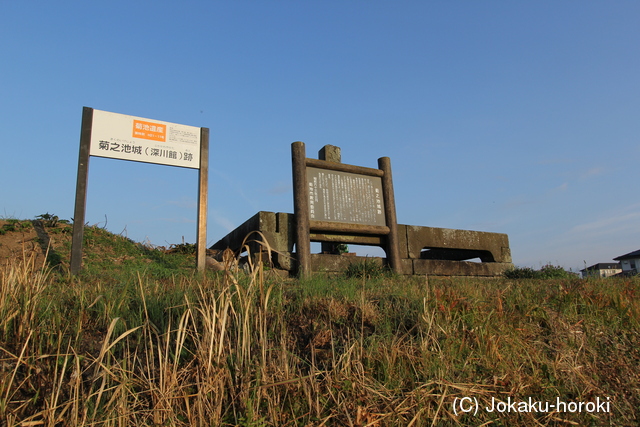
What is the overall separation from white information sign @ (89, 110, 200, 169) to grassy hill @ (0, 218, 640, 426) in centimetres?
328

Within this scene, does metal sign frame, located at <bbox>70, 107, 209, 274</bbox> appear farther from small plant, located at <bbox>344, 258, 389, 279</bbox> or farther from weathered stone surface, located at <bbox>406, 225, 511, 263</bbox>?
weathered stone surface, located at <bbox>406, 225, 511, 263</bbox>

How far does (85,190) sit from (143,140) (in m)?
1.19

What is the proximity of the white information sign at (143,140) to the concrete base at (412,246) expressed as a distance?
1654 mm

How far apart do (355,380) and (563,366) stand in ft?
5.57

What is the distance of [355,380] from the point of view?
250 centimetres

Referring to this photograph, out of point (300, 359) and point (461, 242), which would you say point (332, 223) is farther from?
point (300, 359)

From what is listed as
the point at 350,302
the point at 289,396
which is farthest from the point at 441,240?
the point at 289,396

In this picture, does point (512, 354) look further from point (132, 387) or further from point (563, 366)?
point (132, 387)

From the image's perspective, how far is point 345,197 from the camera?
324 inches

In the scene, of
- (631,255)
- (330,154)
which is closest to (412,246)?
(330,154)

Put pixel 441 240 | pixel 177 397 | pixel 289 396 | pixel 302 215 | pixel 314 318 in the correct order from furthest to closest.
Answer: pixel 441 240
pixel 302 215
pixel 314 318
pixel 289 396
pixel 177 397

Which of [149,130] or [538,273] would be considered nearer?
[149,130]

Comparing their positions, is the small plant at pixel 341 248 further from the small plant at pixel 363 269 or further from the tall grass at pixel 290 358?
the tall grass at pixel 290 358

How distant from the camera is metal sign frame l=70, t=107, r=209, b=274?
20.1ft
